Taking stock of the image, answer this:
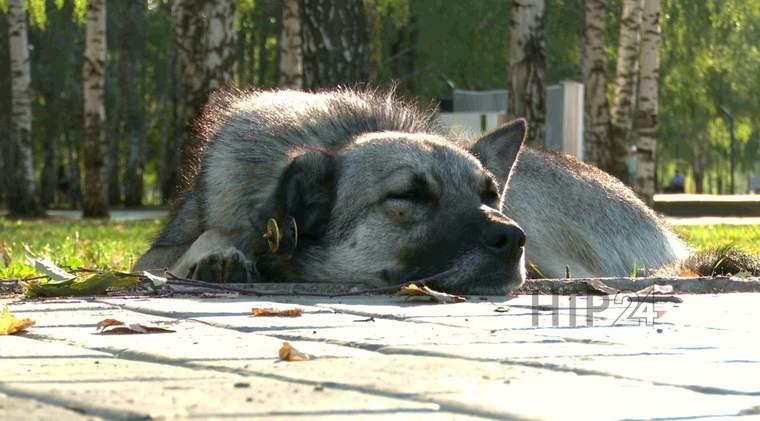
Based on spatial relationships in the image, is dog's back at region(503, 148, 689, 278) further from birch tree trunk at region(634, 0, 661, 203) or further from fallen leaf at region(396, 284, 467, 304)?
birch tree trunk at region(634, 0, 661, 203)

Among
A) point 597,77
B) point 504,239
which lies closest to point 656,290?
point 504,239

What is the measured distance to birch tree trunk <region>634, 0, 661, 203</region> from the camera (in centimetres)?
2398

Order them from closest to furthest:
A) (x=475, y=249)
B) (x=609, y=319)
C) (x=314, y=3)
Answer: (x=609, y=319) → (x=475, y=249) → (x=314, y=3)

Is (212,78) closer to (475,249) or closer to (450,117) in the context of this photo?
(450,117)

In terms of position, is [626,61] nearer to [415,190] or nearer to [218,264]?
[415,190]

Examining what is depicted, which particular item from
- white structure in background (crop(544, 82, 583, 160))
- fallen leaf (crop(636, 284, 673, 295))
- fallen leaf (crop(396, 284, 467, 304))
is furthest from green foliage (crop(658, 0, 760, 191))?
fallen leaf (crop(396, 284, 467, 304))

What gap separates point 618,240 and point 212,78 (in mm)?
13586

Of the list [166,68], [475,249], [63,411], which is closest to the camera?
[63,411]

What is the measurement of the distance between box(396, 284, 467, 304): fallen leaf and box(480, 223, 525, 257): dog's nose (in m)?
0.36

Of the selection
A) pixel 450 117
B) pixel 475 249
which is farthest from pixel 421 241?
pixel 450 117

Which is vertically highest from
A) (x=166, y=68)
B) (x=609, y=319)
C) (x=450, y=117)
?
(x=166, y=68)

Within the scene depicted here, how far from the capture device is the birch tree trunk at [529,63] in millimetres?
19422

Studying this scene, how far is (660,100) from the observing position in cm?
4581

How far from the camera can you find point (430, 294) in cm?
648
